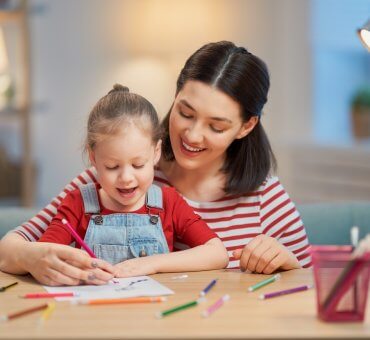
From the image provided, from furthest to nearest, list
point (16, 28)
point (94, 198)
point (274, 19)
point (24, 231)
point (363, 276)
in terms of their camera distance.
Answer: point (16, 28), point (274, 19), point (24, 231), point (94, 198), point (363, 276)

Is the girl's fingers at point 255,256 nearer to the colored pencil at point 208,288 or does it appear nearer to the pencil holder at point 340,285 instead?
the colored pencil at point 208,288

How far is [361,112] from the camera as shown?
5043 millimetres

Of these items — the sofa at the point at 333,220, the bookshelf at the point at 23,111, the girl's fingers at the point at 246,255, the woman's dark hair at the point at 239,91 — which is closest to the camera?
the girl's fingers at the point at 246,255

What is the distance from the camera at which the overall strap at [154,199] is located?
2.00 metres

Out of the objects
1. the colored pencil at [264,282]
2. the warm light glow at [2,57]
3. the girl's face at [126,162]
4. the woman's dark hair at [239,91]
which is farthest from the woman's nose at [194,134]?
the warm light glow at [2,57]

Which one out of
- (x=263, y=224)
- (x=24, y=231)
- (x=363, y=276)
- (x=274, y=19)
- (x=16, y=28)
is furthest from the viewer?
(x=16, y=28)

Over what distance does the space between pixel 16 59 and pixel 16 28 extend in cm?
22

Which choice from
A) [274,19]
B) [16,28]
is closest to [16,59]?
[16,28]

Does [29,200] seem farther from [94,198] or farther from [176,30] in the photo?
[94,198]

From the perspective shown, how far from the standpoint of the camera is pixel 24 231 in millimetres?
2131

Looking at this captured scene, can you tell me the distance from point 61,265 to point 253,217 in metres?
0.73

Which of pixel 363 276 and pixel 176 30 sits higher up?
pixel 176 30

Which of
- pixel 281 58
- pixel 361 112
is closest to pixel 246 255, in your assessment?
pixel 361 112

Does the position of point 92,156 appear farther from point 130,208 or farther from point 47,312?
point 47,312
